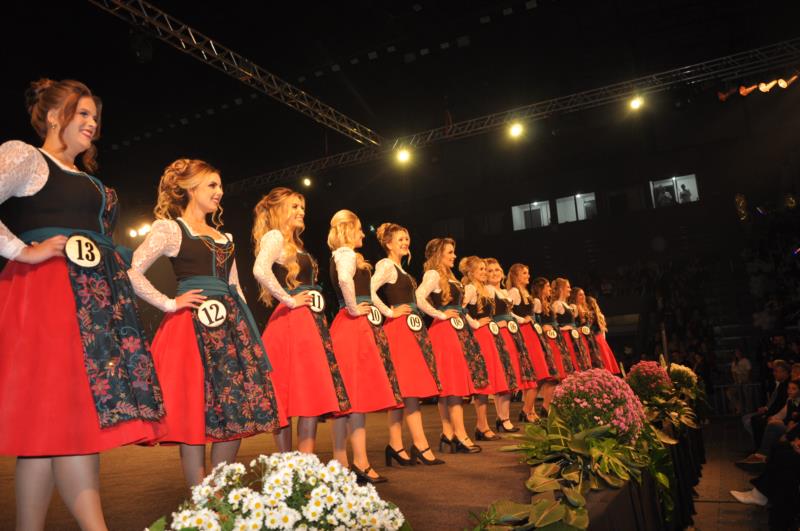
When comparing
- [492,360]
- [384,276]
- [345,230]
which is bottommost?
[492,360]

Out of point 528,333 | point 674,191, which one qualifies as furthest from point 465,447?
point 674,191

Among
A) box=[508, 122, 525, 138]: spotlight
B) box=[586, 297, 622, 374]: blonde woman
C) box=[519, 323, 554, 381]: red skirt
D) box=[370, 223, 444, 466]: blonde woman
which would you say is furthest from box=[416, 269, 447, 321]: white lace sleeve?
box=[508, 122, 525, 138]: spotlight

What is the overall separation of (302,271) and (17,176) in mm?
1471

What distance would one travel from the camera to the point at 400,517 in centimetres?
124

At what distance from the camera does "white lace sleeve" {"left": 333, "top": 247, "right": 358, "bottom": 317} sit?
3480 millimetres

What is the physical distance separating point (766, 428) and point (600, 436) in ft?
11.6

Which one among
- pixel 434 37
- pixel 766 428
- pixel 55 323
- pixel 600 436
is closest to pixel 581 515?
pixel 600 436

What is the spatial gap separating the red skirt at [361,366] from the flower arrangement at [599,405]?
2.98 feet

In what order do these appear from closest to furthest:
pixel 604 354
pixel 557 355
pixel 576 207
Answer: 1. pixel 557 355
2. pixel 604 354
3. pixel 576 207

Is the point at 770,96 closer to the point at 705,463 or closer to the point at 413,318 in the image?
the point at 705,463

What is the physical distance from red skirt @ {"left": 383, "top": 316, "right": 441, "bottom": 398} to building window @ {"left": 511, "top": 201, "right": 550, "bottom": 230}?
12653mm

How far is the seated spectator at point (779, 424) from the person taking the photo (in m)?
4.88

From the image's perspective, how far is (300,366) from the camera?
9.79 ft

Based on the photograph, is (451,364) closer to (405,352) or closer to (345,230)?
(405,352)
